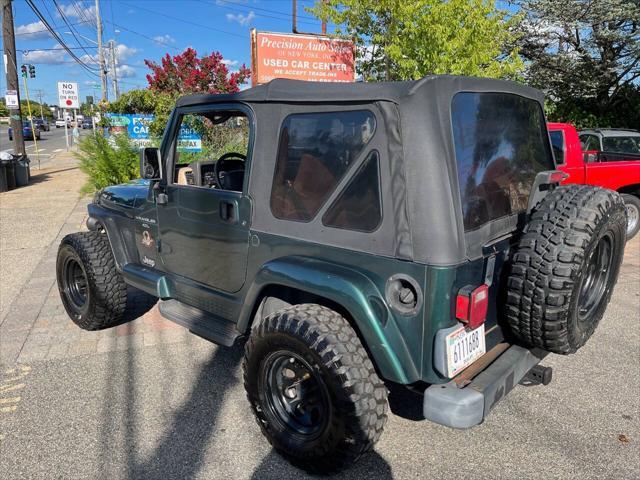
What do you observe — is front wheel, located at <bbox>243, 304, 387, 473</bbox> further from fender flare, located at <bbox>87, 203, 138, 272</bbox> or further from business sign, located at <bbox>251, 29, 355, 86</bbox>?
business sign, located at <bbox>251, 29, 355, 86</bbox>

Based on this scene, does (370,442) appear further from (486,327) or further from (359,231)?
(359,231)

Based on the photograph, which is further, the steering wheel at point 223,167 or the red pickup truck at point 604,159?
the red pickup truck at point 604,159

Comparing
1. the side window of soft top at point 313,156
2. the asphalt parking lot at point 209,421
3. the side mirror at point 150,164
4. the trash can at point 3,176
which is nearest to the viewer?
the side window of soft top at point 313,156

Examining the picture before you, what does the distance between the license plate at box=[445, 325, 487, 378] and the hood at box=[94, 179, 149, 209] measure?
2510 millimetres

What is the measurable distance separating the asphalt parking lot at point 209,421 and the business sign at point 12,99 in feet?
39.8

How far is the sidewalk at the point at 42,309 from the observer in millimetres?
3947

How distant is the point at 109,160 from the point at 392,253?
983 centimetres

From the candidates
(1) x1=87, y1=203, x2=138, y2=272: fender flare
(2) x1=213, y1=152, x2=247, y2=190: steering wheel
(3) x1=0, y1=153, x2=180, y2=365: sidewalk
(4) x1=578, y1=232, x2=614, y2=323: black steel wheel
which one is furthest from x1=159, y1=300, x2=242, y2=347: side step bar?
(4) x1=578, y1=232, x2=614, y2=323: black steel wheel

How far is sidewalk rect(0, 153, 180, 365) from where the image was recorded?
3.95 metres

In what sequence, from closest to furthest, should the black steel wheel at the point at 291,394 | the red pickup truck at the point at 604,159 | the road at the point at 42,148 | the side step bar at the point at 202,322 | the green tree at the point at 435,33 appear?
the black steel wheel at the point at 291,394, the side step bar at the point at 202,322, the red pickup truck at the point at 604,159, the green tree at the point at 435,33, the road at the point at 42,148

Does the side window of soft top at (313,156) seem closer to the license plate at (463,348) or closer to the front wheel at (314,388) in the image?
the front wheel at (314,388)

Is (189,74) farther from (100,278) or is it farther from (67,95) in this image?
(100,278)

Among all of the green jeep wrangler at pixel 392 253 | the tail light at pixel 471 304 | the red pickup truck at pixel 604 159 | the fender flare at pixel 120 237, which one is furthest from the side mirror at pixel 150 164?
the red pickup truck at pixel 604 159

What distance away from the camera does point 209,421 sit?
115 inches
